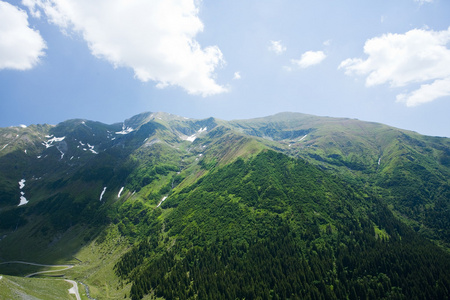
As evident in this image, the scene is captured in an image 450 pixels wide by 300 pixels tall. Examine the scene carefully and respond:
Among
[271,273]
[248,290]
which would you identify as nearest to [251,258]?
[271,273]

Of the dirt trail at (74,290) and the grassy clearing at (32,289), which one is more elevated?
the grassy clearing at (32,289)

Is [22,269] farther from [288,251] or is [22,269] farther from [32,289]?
[288,251]

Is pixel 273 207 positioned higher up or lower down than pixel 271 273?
higher up

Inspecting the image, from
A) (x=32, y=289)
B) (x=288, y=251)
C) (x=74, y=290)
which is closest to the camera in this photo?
(x=32, y=289)

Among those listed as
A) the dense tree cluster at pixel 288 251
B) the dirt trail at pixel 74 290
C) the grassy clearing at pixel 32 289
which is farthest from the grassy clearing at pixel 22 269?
the dense tree cluster at pixel 288 251

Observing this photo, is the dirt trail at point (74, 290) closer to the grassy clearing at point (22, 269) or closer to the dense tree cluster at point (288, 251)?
the dense tree cluster at point (288, 251)

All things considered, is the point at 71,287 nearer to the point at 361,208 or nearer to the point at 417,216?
the point at 361,208

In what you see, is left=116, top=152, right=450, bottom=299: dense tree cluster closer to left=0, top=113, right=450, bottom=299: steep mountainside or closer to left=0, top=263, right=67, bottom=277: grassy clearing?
left=0, top=113, right=450, bottom=299: steep mountainside

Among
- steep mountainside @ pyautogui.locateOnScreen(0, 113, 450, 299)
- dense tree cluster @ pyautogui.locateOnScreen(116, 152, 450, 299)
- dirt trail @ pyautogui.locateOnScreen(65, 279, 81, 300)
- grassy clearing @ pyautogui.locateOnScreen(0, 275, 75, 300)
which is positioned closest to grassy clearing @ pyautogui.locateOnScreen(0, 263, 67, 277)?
steep mountainside @ pyautogui.locateOnScreen(0, 113, 450, 299)

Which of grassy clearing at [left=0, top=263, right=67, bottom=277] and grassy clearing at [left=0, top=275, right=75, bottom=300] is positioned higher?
grassy clearing at [left=0, top=275, right=75, bottom=300]

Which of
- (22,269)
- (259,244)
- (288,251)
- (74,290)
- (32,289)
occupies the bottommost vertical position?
(22,269)

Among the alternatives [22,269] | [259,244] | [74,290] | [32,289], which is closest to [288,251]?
[259,244]
